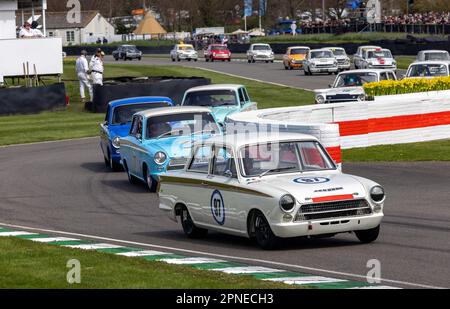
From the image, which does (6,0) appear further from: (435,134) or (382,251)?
(382,251)

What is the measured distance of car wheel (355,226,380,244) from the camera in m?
12.0

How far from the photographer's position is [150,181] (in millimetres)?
18500

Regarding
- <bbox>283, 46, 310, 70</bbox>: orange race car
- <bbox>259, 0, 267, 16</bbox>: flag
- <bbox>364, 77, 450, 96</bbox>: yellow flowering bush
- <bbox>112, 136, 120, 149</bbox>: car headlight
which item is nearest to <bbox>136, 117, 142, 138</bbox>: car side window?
<bbox>112, 136, 120, 149</bbox>: car headlight

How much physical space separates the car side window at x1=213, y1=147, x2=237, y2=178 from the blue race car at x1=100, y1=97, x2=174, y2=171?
9242mm

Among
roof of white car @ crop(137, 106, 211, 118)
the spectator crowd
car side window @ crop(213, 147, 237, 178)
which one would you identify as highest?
the spectator crowd

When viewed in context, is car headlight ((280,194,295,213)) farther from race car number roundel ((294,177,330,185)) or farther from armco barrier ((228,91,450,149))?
armco barrier ((228,91,450,149))

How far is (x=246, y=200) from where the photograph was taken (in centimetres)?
1215

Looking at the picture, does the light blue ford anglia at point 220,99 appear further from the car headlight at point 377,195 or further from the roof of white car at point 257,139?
the car headlight at point 377,195

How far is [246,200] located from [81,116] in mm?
26662

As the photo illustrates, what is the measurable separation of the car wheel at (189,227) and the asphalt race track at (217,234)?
0.15 metres

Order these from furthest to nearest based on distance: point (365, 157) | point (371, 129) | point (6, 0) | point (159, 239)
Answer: point (6, 0)
point (371, 129)
point (365, 157)
point (159, 239)

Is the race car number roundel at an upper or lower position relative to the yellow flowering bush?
lower

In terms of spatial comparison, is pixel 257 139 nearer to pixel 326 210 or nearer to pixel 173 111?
pixel 326 210
